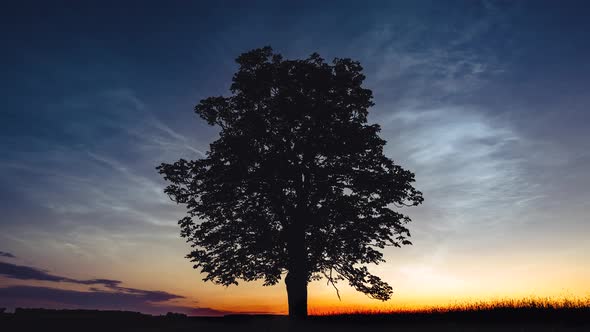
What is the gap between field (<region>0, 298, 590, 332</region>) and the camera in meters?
19.4

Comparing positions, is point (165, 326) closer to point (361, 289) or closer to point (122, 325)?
point (122, 325)

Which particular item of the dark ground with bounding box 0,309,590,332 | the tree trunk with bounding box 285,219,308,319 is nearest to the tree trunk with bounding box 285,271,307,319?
the tree trunk with bounding box 285,219,308,319

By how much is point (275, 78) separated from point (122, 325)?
626 inches

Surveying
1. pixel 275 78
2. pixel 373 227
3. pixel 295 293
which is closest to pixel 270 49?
pixel 275 78

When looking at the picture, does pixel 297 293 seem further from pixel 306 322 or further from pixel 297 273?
pixel 306 322

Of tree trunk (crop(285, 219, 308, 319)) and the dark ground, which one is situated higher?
tree trunk (crop(285, 219, 308, 319))

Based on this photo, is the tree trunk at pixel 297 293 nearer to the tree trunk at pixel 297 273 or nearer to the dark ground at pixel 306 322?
the tree trunk at pixel 297 273

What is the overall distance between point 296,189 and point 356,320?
27.3 ft

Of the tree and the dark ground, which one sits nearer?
the dark ground

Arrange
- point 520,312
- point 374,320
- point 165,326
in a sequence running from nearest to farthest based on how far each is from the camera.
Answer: point 520,312 < point 374,320 < point 165,326

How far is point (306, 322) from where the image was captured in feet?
79.4

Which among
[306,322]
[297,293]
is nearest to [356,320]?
[306,322]

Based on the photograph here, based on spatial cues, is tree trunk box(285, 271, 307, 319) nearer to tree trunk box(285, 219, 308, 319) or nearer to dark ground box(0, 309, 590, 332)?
tree trunk box(285, 219, 308, 319)

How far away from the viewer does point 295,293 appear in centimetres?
2750
